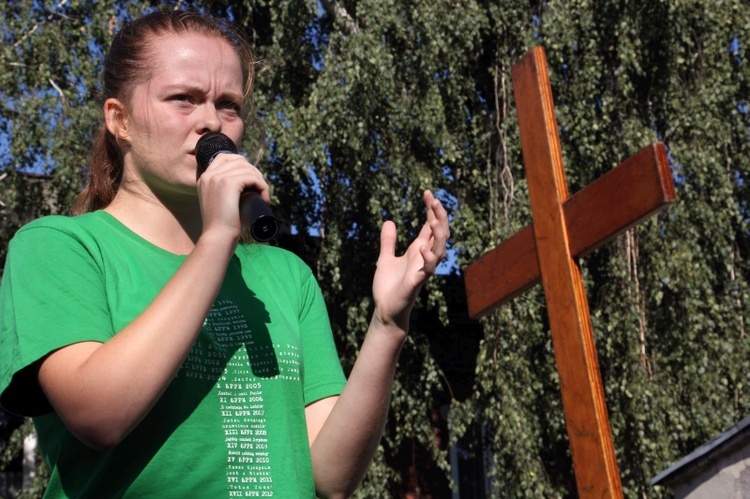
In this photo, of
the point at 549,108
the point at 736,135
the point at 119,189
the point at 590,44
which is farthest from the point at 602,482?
the point at 736,135

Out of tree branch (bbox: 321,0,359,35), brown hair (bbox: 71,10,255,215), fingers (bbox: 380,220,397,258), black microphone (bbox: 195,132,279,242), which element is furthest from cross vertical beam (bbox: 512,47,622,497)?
tree branch (bbox: 321,0,359,35)

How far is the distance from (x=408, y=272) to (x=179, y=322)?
54cm

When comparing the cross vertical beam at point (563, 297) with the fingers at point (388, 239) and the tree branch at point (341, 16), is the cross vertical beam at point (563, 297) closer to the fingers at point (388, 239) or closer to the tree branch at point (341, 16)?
the fingers at point (388, 239)

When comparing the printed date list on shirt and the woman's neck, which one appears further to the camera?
the woman's neck

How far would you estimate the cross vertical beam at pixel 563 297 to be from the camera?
362cm

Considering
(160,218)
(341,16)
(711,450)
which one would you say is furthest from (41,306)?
(341,16)

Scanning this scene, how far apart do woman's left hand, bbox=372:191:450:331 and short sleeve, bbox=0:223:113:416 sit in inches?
20.2

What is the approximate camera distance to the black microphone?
142cm

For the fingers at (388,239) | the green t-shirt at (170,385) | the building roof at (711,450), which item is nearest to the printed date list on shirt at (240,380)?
the green t-shirt at (170,385)

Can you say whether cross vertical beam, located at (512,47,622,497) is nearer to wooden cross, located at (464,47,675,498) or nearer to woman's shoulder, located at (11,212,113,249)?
wooden cross, located at (464,47,675,498)

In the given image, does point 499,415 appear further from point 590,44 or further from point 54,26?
point 54,26

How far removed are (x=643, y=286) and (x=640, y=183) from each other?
4.98 meters

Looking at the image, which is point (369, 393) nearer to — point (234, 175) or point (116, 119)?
point (234, 175)

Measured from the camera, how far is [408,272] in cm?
176
